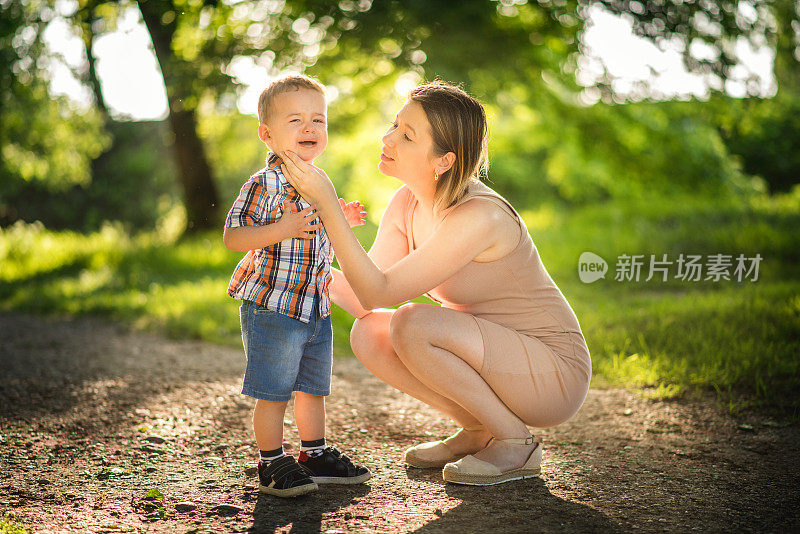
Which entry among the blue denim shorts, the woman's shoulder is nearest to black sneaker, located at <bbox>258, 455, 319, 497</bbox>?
the blue denim shorts

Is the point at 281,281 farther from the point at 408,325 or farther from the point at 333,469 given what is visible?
the point at 333,469

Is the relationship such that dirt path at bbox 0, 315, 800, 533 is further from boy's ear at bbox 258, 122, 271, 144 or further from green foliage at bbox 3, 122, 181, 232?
green foliage at bbox 3, 122, 181, 232

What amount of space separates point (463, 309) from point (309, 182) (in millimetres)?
765

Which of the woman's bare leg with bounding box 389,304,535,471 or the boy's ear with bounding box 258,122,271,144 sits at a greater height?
the boy's ear with bounding box 258,122,271,144

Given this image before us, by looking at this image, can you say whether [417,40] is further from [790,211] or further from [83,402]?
[83,402]

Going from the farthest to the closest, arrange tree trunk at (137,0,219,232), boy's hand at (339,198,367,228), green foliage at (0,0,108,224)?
1. green foliage at (0,0,108,224)
2. tree trunk at (137,0,219,232)
3. boy's hand at (339,198,367,228)

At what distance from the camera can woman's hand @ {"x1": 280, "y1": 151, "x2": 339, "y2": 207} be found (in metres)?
2.13

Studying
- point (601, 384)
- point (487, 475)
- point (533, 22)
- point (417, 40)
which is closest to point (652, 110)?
point (533, 22)

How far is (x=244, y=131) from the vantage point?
15281mm

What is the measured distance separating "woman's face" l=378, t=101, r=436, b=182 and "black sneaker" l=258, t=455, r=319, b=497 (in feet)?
3.36

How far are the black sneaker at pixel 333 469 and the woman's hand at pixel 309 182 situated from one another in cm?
86

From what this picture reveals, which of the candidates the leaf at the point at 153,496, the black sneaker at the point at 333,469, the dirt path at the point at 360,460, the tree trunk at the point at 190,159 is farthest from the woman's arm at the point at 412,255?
the tree trunk at the point at 190,159

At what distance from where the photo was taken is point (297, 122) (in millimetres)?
2211

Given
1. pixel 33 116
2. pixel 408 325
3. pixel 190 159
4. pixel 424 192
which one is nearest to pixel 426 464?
pixel 408 325
